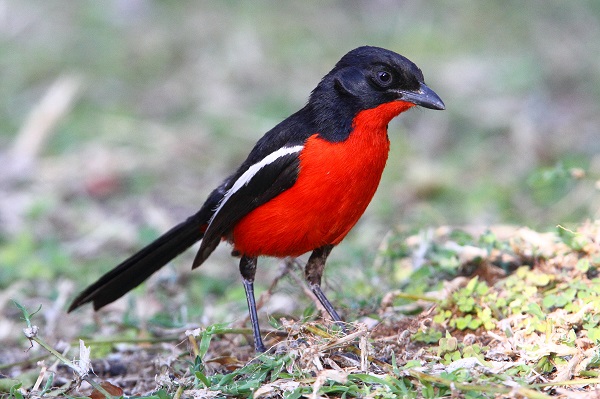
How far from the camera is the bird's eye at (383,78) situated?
172 inches

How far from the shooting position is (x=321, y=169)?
13.7 feet

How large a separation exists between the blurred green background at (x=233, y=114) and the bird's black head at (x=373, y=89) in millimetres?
807

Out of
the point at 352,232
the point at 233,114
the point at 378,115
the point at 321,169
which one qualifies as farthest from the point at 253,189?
the point at 233,114

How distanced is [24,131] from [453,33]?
5.31 m

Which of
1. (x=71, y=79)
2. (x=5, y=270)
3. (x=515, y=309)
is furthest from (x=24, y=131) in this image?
(x=515, y=309)

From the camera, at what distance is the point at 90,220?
716 centimetres

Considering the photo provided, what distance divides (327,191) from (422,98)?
2.26 ft

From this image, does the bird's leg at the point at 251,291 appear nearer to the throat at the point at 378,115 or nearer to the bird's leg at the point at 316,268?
the bird's leg at the point at 316,268

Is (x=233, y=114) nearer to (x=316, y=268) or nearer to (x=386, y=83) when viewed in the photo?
(x=316, y=268)

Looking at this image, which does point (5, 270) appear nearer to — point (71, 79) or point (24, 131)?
point (24, 131)

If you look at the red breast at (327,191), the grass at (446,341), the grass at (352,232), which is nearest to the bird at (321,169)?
the red breast at (327,191)

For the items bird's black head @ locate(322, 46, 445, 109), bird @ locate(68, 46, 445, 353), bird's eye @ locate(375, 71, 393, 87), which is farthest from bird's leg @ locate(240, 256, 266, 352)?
bird's eye @ locate(375, 71, 393, 87)

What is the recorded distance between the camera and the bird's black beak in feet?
14.3

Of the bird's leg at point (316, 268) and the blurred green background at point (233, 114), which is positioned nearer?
the bird's leg at point (316, 268)
